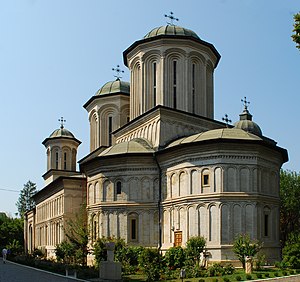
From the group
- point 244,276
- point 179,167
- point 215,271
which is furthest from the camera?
point 179,167

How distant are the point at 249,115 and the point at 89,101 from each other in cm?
1494

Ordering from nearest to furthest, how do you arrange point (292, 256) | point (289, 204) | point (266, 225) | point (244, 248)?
point (292, 256), point (244, 248), point (266, 225), point (289, 204)

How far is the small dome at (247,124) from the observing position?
45.1 meters

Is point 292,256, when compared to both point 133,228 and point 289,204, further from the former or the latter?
point 289,204

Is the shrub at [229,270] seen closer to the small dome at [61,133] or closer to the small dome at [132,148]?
the small dome at [132,148]

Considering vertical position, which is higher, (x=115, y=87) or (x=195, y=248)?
(x=115, y=87)

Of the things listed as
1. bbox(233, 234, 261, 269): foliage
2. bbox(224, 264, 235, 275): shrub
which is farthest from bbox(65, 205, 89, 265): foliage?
bbox(224, 264, 235, 275): shrub

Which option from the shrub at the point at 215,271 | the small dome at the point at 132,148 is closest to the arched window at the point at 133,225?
the small dome at the point at 132,148

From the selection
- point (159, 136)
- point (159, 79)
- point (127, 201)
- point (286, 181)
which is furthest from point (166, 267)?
point (286, 181)

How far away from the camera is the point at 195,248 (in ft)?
85.4

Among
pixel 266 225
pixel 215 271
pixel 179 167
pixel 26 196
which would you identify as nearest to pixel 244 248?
pixel 215 271

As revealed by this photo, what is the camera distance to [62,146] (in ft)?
171

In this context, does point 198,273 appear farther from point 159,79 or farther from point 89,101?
point 89,101

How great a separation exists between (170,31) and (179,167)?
10312 millimetres
